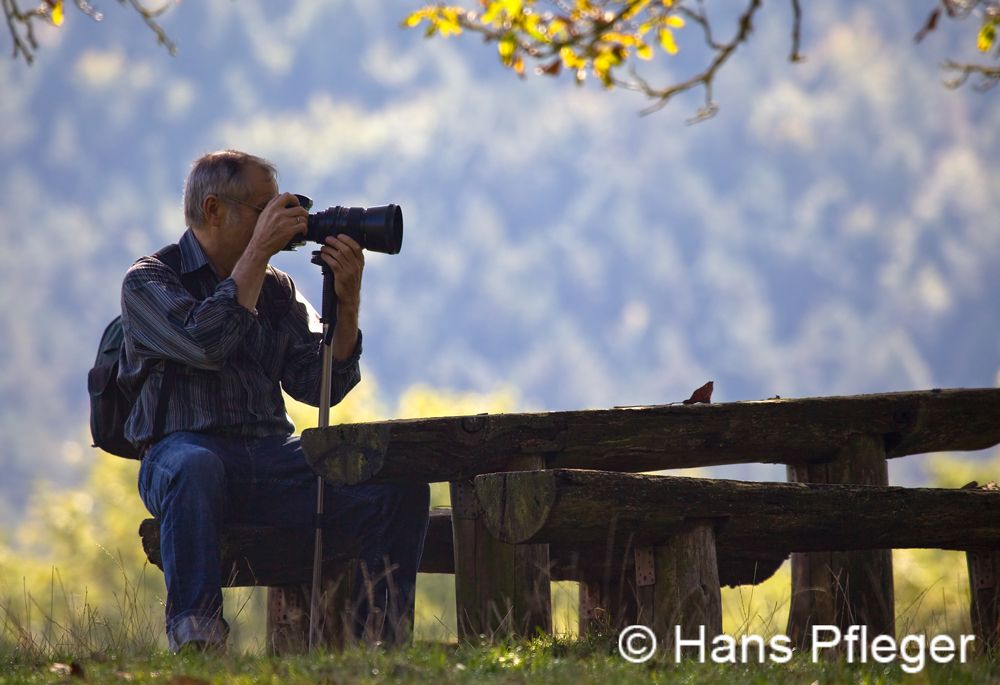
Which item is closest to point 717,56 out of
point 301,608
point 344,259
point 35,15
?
point 344,259

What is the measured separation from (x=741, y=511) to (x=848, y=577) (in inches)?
45.8

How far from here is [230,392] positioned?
364 centimetres

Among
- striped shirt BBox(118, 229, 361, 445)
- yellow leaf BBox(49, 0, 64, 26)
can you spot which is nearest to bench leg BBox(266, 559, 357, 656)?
striped shirt BBox(118, 229, 361, 445)

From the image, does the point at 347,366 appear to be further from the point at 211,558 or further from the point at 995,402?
the point at 995,402

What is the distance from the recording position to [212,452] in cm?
338

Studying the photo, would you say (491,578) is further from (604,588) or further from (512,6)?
(512,6)

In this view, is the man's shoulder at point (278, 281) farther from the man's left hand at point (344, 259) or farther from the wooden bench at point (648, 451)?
the wooden bench at point (648, 451)

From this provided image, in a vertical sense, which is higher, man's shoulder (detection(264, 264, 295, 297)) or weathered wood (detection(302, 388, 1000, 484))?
man's shoulder (detection(264, 264, 295, 297))

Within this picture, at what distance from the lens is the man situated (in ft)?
10.5

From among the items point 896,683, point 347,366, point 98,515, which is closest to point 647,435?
point 896,683

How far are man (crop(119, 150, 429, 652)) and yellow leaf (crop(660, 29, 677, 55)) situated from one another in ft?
6.41

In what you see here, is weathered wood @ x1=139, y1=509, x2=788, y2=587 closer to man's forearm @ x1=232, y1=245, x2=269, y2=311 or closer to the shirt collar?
man's forearm @ x1=232, y1=245, x2=269, y2=311

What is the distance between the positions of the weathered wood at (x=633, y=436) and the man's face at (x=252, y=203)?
1.03 meters

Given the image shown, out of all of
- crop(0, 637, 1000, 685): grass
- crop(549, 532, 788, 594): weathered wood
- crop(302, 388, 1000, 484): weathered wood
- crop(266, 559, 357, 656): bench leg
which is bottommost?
crop(0, 637, 1000, 685): grass
